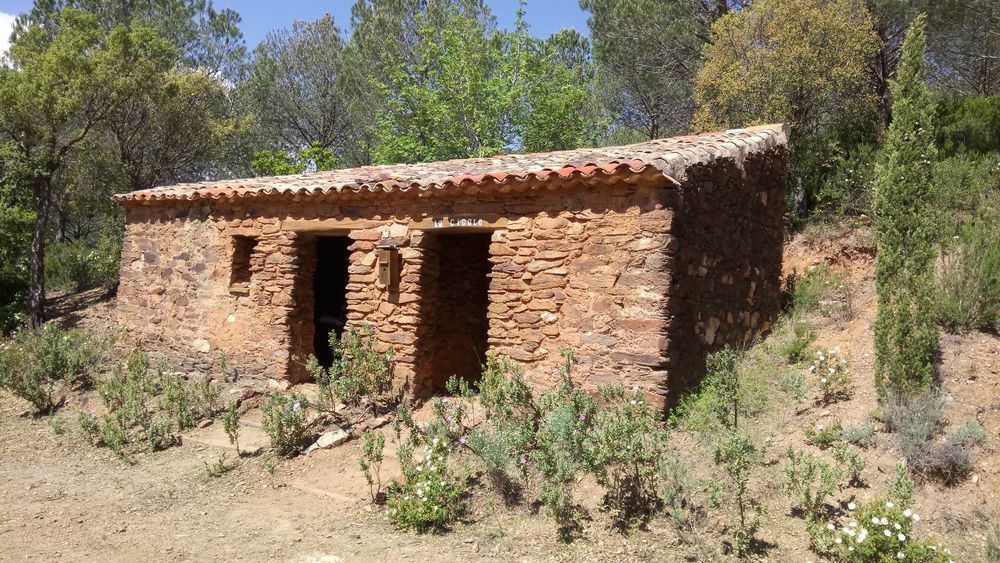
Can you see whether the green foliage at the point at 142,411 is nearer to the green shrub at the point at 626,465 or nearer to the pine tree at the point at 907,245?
the green shrub at the point at 626,465

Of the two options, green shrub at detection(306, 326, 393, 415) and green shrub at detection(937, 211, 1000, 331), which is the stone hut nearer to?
green shrub at detection(306, 326, 393, 415)

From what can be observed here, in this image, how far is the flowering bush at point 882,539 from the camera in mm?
4059

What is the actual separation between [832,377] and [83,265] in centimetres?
1591

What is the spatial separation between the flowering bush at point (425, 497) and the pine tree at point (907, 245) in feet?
12.6

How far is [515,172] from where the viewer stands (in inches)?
260

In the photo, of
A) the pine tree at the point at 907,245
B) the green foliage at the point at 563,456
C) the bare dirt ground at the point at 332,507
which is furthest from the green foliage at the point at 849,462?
the green foliage at the point at 563,456

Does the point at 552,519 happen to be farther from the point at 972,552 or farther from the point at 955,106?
the point at 955,106

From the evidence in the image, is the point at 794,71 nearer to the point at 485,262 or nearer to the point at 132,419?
the point at 485,262

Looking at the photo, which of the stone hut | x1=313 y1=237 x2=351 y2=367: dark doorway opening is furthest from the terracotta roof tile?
x1=313 y1=237 x2=351 y2=367: dark doorway opening

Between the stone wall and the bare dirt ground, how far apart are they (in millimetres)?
1108

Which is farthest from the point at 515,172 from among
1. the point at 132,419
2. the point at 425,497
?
the point at 132,419

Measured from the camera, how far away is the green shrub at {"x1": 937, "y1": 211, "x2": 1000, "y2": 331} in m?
6.84

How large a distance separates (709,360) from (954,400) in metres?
2.07

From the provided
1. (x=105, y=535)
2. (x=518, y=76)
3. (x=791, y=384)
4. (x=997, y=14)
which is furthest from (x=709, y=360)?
(x=518, y=76)
